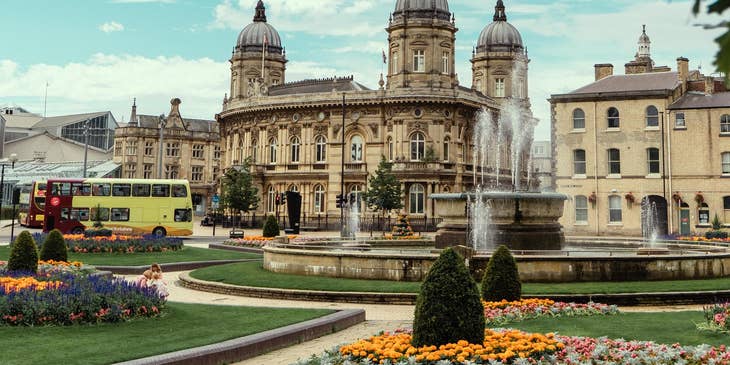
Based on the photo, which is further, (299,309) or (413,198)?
(413,198)

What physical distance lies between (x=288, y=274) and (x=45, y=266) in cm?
709

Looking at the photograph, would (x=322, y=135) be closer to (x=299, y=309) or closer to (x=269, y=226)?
(x=269, y=226)

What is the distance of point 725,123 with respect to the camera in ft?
146

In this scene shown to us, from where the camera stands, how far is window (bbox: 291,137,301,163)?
216 ft

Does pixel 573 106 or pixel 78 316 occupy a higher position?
pixel 573 106

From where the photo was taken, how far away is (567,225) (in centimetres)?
4822

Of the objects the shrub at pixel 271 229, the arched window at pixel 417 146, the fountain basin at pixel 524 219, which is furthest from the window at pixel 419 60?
the fountain basin at pixel 524 219

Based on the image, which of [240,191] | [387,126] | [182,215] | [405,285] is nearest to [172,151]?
[240,191]

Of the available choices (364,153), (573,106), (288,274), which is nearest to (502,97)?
(364,153)

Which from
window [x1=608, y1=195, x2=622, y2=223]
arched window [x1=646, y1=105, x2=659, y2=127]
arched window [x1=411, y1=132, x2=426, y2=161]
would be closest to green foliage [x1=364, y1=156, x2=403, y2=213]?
arched window [x1=411, y1=132, x2=426, y2=161]

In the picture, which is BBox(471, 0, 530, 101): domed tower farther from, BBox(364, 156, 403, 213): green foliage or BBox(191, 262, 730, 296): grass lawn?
BBox(191, 262, 730, 296): grass lawn

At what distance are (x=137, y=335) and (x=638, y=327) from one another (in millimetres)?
8611

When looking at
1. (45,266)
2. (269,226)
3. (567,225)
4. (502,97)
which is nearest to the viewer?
(45,266)

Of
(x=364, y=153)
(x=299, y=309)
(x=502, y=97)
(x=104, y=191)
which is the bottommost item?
(x=299, y=309)
